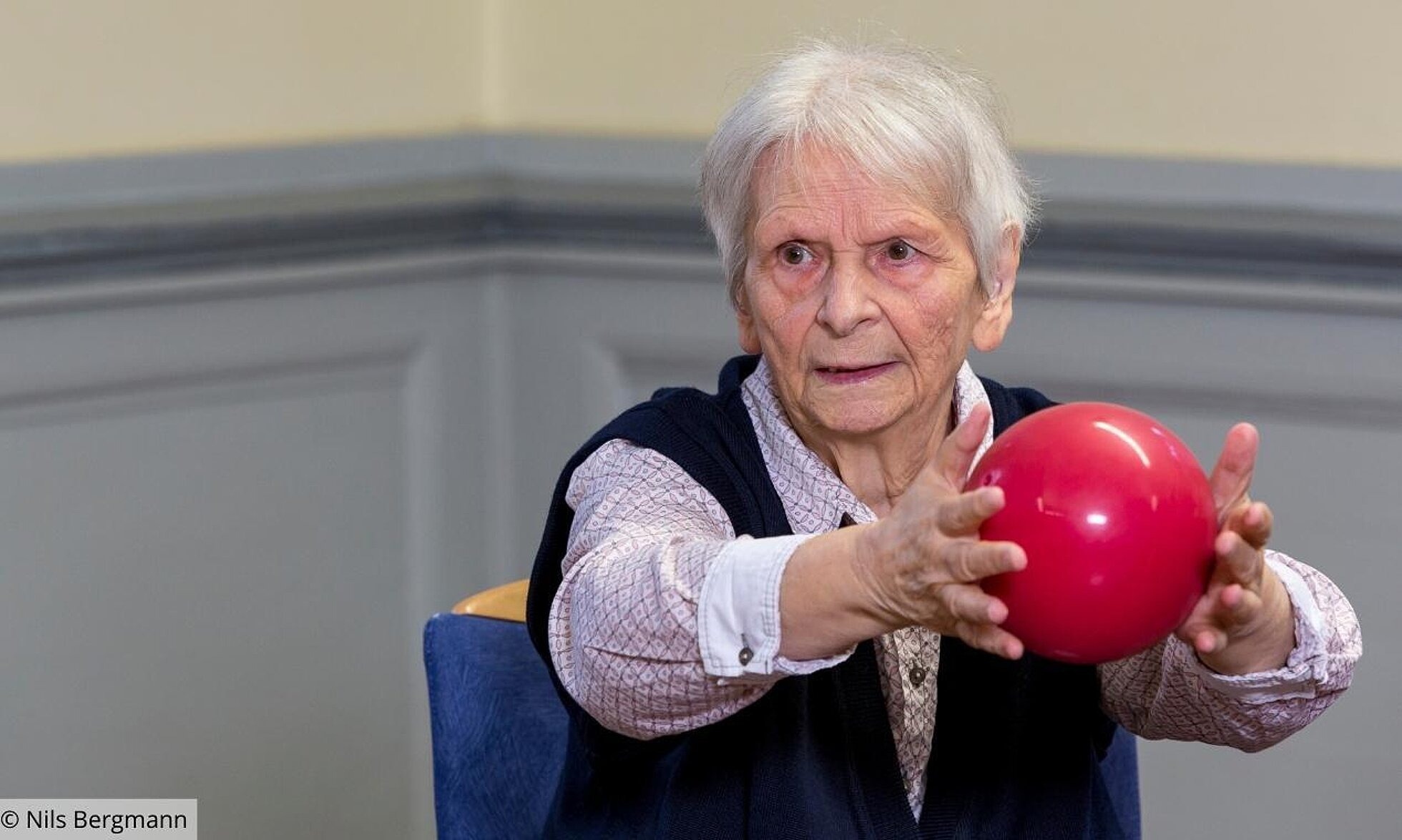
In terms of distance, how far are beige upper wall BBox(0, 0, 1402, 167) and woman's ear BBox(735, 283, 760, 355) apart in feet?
1.84

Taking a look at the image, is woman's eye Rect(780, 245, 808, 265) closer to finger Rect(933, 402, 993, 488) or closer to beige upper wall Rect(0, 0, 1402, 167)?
finger Rect(933, 402, 993, 488)

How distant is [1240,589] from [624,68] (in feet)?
5.01

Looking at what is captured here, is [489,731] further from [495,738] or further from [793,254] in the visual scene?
[793,254]

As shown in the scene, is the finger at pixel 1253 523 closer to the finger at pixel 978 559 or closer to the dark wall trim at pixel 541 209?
the finger at pixel 978 559

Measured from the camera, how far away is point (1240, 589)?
1227 mm

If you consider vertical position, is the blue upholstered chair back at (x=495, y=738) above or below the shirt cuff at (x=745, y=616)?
below

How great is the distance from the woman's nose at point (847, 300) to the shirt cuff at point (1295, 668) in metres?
0.33

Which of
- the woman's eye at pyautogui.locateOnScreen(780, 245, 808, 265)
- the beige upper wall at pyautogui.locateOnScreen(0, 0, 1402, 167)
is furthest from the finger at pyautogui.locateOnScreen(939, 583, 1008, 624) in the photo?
the beige upper wall at pyautogui.locateOnScreen(0, 0, 1402, 167)

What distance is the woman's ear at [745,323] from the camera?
5.02 feet

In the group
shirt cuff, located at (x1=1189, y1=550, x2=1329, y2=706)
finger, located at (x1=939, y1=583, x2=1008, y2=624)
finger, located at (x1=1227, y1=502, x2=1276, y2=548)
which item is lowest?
shirt cuff, located at (x1=1189, y1=550, x2=1329, y2=706)

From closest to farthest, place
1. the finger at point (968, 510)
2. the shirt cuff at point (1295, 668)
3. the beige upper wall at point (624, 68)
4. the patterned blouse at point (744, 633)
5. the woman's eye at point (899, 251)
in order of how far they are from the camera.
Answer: the finger at point (968, 510) → the patterned blouse at point (744, 633) → the shirt cuff at point (1295, 668) → the woman's eye at point (899, 251) → the beige upper wall at point (624, 68)

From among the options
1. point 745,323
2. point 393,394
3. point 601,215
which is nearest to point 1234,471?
point 745,323

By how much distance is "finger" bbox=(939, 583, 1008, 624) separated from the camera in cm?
115

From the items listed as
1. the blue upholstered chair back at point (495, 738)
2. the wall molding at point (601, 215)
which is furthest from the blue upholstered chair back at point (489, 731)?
the wall molding at point (601, 215)
